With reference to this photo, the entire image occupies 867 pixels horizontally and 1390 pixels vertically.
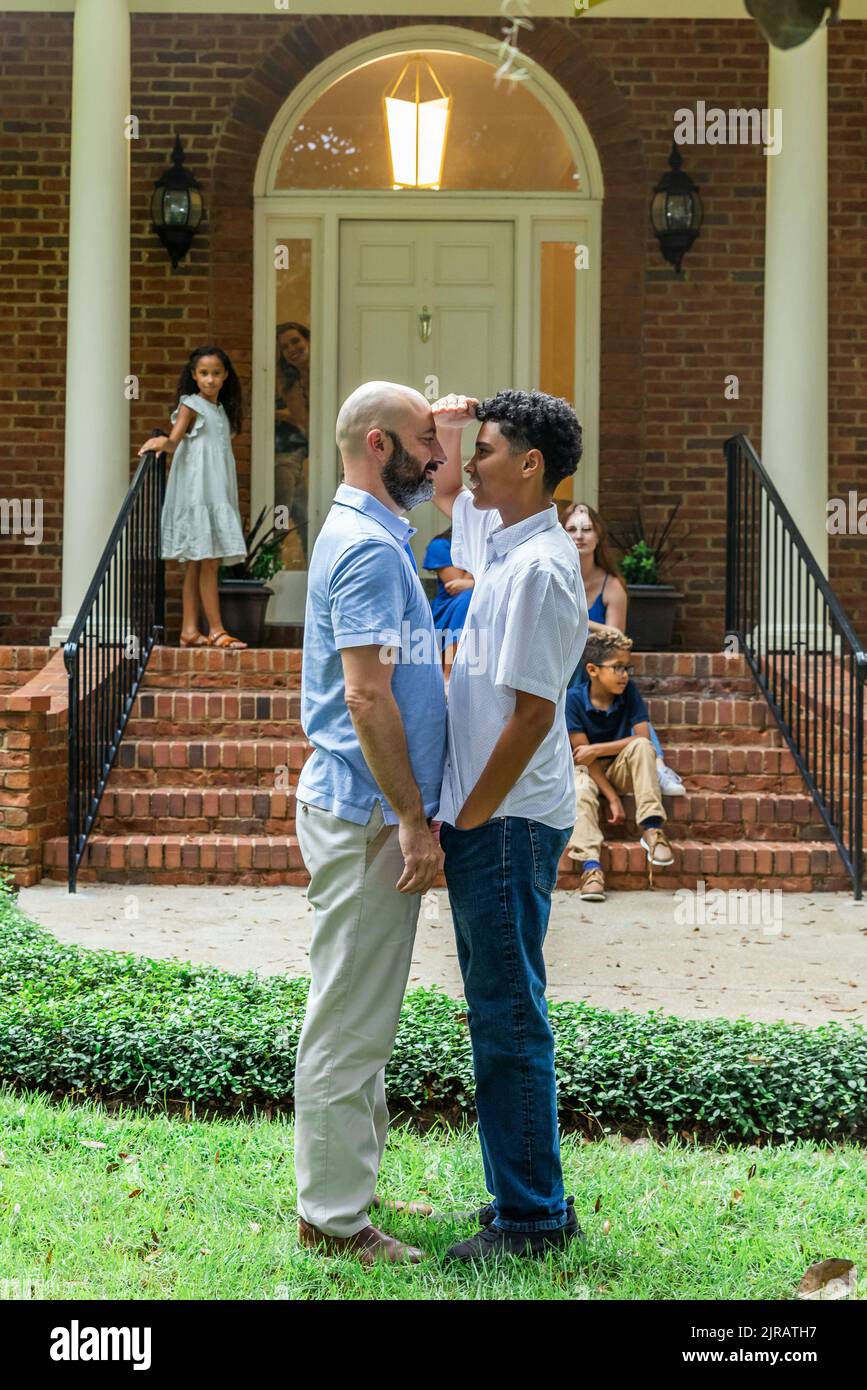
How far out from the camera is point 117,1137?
11.4 ft

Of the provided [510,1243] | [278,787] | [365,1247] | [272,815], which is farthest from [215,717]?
[510,1243]

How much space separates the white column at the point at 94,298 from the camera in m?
7.80

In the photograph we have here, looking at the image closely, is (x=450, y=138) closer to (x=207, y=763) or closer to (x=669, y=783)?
(x=207, y=763)

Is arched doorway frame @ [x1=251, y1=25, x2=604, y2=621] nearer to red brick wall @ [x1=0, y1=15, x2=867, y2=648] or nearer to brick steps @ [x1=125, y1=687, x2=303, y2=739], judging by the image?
red brick wall @ [x1=0, y1=15, x2=867, y2=648]

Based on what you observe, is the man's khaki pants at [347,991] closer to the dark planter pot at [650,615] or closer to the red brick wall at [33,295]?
the dark planter pot at [650,615]

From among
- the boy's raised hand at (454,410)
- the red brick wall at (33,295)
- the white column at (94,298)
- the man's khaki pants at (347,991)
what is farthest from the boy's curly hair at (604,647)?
the red brick wall at (33,295)

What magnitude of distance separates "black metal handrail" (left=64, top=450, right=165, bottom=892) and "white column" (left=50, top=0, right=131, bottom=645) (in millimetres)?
275

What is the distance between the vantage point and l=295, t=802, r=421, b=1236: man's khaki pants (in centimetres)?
260

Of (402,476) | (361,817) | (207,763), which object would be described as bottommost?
(207,763)

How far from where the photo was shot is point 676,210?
30.0 ft

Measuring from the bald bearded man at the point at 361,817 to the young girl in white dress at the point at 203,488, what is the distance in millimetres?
5189

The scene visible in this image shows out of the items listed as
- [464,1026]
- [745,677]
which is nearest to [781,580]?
[745,677]

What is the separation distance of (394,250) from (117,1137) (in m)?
7.38

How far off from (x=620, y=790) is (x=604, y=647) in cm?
66
